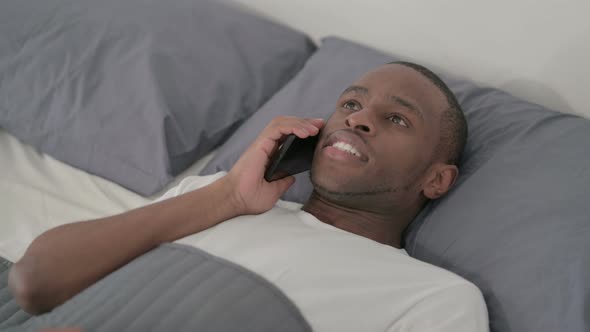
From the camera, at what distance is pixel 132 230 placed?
96cm

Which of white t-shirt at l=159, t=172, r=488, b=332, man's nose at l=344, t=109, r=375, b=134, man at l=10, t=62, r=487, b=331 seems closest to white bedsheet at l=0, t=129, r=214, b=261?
man at l=10, t=62, r=487, b=331

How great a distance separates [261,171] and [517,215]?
55 centimetres

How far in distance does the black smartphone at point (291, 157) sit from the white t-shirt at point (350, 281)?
0.52 feet

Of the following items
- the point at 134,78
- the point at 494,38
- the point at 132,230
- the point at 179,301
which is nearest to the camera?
the point at 179,301

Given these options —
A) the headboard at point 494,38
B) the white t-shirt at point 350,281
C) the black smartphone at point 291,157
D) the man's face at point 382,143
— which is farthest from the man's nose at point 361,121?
the headboard at point 494,38

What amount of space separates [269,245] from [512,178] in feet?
1.79

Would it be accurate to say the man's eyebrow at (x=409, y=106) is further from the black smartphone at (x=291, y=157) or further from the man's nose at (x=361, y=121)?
the black smartphone at (x=291, y=157)

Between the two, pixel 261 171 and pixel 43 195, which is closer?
pixel 261 171

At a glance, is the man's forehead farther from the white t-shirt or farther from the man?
the white t-shirt

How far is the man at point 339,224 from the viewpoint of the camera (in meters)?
0.90

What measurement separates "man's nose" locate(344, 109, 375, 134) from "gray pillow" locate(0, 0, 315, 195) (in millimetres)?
529

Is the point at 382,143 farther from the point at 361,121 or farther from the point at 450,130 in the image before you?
the point at 450,130

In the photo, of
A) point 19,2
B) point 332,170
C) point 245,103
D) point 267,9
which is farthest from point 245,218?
point 19,2

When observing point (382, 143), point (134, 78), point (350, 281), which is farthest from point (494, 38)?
point (134, 78)
